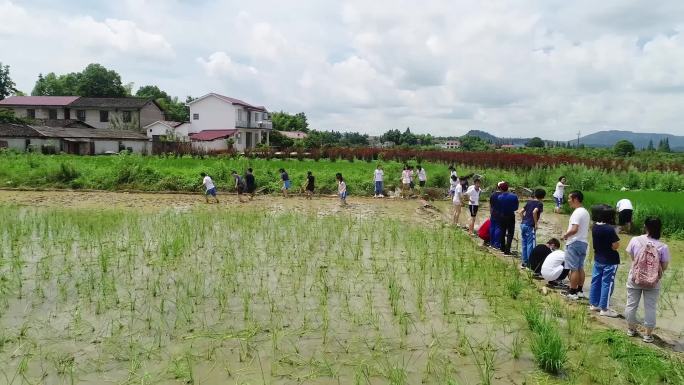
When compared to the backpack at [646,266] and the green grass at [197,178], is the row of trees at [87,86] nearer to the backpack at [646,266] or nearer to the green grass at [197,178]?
the green grass at [197,178]

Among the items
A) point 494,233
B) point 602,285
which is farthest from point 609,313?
point 494,233

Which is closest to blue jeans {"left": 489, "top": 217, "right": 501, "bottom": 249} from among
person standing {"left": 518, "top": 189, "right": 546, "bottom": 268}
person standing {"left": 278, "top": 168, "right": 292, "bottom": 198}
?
person standing {"left": 518, "top": 189, "right": 546, "bottom": 268}

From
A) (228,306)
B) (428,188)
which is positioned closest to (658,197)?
(428,188)

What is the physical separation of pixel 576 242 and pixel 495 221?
285 centimetres

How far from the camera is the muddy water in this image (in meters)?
4.46

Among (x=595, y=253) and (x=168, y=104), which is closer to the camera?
(x=595, y=253)

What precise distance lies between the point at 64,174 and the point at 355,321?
19654 millimetres

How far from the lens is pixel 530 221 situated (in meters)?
8.04

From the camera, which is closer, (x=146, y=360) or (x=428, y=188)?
(x=146, y=360)

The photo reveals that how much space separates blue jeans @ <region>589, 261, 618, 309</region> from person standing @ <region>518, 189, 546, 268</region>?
179 centimetres

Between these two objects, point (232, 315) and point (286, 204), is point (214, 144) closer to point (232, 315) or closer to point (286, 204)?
point (286, 204)

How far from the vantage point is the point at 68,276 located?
7.08m

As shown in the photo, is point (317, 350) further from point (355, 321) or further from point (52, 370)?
point (52, 370)

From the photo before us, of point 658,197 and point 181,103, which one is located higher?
point 181,103
